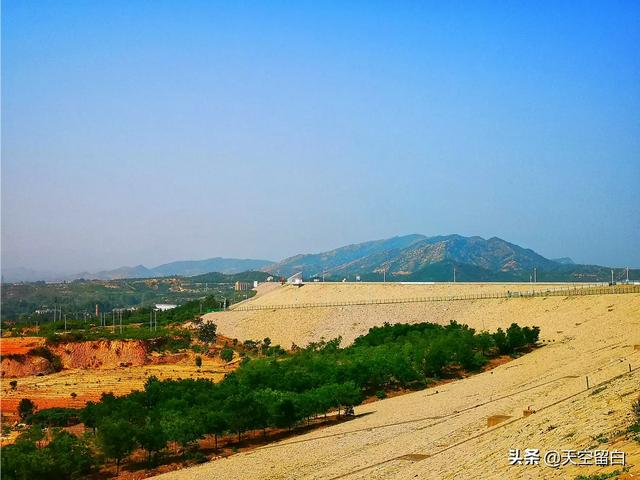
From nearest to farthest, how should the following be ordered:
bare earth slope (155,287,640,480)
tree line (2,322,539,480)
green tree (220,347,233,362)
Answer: bare earth slope (155,287,640,480)
tree line (2,322,539,480)
green tree (220,347,233,362)

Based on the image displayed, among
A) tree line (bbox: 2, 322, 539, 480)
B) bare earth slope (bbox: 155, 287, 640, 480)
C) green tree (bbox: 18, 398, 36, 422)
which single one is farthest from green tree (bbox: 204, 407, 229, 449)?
green tree (bbox: 18, 398, 36, 422)

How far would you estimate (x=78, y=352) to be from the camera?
66.1 meters

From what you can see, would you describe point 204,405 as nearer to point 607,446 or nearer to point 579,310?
point 607,446

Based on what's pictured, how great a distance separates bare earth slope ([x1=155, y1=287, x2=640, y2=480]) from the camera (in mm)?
19750

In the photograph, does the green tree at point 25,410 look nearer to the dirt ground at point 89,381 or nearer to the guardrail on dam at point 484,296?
the dirt ground at point 89,381

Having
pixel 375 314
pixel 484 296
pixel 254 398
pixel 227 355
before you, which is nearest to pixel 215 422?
pixel 254 398

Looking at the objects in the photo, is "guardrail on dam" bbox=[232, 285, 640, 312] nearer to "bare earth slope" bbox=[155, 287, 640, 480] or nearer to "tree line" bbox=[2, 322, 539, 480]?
"bare earth slope" bbox=[155, 287, 640, 480]

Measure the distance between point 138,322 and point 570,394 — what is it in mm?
72958

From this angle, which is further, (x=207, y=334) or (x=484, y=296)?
(x=484, y=296)

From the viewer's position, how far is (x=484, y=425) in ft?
85.0

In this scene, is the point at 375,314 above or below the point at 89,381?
above

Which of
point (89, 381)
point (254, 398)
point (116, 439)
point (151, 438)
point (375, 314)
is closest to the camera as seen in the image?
point (116, 439)

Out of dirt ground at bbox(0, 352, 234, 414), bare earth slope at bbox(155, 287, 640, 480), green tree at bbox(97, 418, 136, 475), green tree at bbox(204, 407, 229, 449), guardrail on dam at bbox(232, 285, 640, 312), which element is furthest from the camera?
guardrail on dam at bbox(232, 285, 640, 312)

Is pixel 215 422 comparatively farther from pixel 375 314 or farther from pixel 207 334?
pixel 375 314
